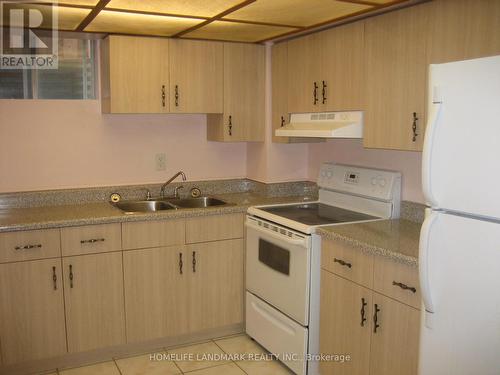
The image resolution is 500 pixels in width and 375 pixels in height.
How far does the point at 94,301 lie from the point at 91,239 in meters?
0.40

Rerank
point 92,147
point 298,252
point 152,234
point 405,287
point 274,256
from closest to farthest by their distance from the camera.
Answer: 1. point 405,287
2. point 298,252
3. point 274,256
4. point 152,234
5. point 92,147

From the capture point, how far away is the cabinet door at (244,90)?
3.75 m

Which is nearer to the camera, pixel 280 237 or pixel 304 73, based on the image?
pixel 280 237

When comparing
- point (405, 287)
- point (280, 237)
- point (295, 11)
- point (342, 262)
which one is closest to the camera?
point (405, 287)

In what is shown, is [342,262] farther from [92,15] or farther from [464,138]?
[92,15]

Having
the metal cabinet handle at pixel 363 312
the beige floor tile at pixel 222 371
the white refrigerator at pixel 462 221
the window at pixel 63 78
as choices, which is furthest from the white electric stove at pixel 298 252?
the window at pixel 63 78

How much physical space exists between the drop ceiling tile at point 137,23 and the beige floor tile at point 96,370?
212 centimetres

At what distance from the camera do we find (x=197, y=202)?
3.88 meters

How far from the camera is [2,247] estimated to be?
9.45 ft

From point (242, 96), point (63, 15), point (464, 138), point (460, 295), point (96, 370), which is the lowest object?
point (96, 370)

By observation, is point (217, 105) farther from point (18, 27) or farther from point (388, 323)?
point (388, 323)

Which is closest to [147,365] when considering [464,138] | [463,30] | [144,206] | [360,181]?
[144,206]

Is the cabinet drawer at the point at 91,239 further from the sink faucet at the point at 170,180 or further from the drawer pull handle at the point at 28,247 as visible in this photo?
the sink faucet at the point at 170,180

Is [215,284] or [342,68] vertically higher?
[342,68]
